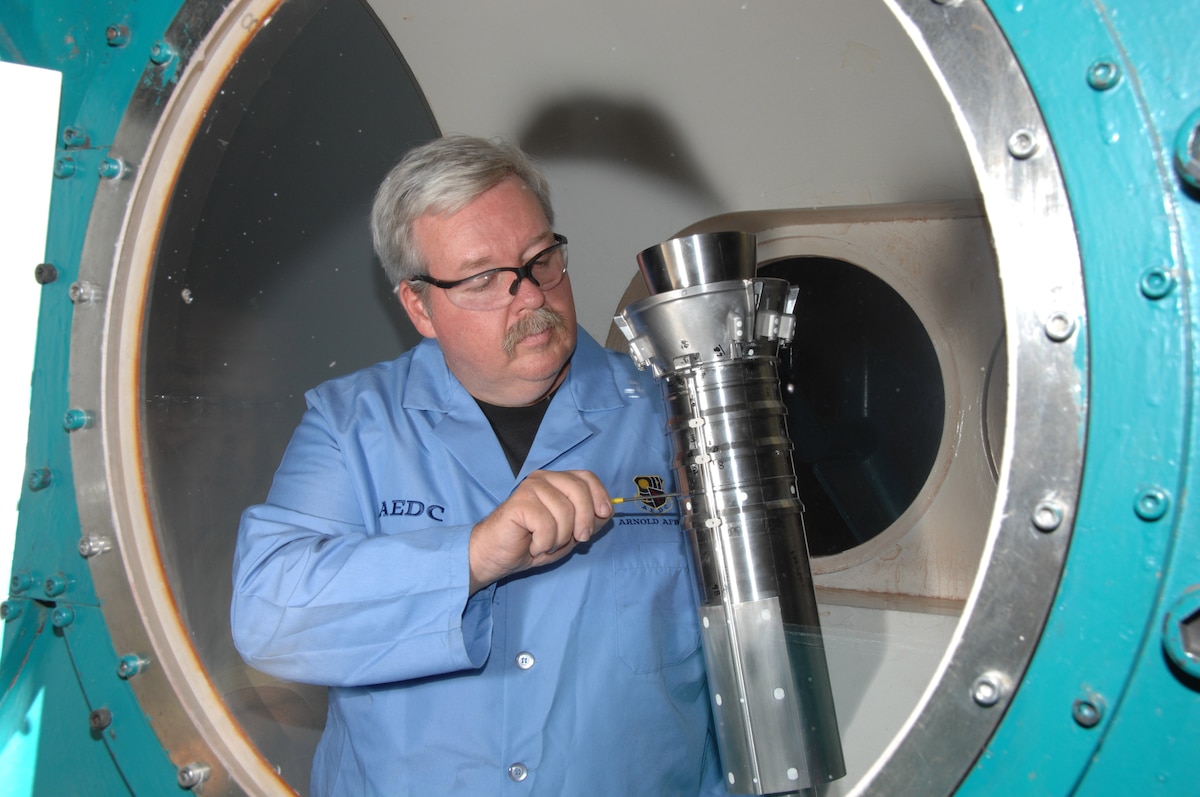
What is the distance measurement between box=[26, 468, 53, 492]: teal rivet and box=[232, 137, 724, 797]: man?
27 cm

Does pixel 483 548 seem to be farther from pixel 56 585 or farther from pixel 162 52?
pixel 162 52

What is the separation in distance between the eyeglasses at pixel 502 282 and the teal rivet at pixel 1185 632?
0.99 meters

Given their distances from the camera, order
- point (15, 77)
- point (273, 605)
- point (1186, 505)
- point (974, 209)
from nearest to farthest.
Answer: point (1186, 505) < point (974, 209) < point (273, 605) < point (15, 77)

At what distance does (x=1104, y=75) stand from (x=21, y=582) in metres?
1.44

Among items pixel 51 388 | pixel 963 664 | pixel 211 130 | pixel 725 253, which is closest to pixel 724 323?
pixel 725 253

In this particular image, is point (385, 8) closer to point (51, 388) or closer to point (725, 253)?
point (51, 388)

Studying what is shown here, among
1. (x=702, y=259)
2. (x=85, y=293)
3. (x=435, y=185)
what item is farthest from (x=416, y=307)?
(x=702, y=259)

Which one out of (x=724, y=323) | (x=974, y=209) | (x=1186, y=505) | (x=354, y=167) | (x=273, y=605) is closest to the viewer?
(x=1186, y=505)

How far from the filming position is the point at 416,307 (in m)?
1.66

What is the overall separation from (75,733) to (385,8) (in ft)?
4.73

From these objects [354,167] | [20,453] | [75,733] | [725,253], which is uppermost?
[354,167]

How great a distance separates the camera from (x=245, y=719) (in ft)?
4.17

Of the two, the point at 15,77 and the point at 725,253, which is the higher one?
the point at 15,77

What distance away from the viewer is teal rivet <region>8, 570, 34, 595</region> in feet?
→ 4.33
